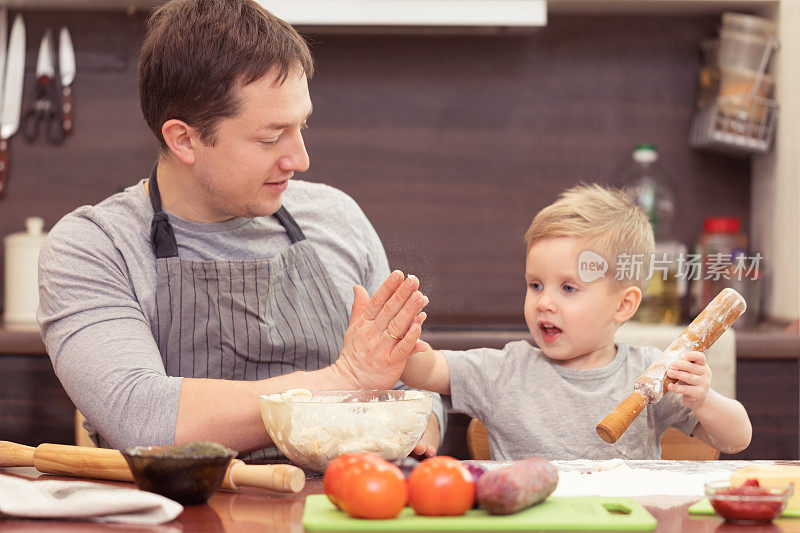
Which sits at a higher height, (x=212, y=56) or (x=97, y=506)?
(x=212, y=56)

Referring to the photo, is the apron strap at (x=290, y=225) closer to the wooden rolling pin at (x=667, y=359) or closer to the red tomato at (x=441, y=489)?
the wooden rolling pin at (x=667, y=359)

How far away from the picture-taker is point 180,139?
4.70 feet

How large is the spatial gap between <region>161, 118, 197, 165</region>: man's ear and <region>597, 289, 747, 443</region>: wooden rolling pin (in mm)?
750

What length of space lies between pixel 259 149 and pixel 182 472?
2.02ft

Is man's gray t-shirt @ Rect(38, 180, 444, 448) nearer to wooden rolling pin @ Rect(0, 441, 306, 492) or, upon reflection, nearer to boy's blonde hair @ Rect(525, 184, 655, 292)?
wooden rolling pin @ Rect(0, 441, 306, 492)

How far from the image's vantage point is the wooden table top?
837 millimetres

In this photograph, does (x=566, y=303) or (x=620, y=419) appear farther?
(x=566, y=303)

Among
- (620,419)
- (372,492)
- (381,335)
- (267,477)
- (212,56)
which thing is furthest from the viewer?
(212,56)

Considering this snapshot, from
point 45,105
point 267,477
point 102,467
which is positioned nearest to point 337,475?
point 267,477

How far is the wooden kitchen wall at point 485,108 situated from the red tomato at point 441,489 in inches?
67.9

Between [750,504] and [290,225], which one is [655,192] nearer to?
[290,225]

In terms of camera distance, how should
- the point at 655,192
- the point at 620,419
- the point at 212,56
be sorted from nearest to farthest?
the point at 620,419, the point at 212,56, the point at 655,192

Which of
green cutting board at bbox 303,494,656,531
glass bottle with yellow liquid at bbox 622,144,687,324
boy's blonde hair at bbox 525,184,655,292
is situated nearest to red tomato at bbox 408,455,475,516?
green cutting board at bbox 303,494,656,531

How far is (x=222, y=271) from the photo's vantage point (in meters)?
1.42
